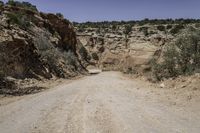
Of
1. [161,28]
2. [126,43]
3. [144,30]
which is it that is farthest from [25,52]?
[161,28]

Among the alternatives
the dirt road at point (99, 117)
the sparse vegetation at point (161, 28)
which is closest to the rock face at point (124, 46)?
the sparse vegetation at point (161, 28)

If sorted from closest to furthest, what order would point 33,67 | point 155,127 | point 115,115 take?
point 155,127, point 115,115, point 33,67

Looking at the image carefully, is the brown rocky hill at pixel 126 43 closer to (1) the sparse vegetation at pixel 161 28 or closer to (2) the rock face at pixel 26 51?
(1) the sparse vegetation at pixel 161 28

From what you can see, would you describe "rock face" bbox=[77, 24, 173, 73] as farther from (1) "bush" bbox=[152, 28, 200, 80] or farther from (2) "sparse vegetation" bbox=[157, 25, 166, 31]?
(1) "bush" bbox=[152, 28, 200, 80]

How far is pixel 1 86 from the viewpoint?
1923 centimetres

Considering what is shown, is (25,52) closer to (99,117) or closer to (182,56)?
(182,56)

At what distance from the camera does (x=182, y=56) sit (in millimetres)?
24797

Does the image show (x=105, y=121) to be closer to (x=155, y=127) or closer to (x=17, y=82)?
(x=155, y=127)

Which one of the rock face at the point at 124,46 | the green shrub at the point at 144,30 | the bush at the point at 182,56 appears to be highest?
the bush at the point at 182,56

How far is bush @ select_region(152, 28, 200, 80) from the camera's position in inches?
960

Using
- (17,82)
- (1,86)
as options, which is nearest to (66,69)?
(17,82)

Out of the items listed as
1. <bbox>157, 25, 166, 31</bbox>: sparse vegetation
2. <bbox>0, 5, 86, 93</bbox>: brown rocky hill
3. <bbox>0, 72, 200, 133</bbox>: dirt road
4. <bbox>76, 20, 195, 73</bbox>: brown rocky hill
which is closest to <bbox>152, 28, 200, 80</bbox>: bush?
<bbox>0, 5, 86, 93</bbox>: brown rocky hill

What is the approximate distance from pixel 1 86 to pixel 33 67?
7586mm

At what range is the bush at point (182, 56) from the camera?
2438cm
